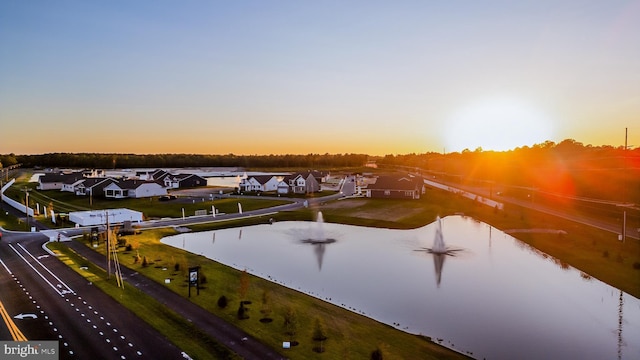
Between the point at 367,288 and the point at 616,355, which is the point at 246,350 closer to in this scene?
the point at 367,288

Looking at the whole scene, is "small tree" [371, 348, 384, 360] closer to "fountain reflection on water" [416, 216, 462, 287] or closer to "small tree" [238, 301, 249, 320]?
"small tree" [238, 301, 249, 320]

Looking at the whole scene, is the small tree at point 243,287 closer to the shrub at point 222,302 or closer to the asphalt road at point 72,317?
the shrub at point 222,302

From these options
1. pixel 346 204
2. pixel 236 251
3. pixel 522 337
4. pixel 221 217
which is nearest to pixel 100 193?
pixel 221 217

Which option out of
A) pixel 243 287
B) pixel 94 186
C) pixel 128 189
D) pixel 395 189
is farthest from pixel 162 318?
pixel 94 186

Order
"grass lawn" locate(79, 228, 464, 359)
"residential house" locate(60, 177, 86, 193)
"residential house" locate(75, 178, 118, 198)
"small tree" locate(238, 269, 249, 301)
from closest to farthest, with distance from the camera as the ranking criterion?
"grass lawn" locate(79, 228, 464, 359) → "small tree" locate(238, 269, 249, 301) → "residential house" locate(75, 178, 118, 198) → "residential house" locate(60, 177, 86, 193)

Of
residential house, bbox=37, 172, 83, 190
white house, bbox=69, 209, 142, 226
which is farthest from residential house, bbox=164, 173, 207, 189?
white house, bbox=69, 209, 142, 226

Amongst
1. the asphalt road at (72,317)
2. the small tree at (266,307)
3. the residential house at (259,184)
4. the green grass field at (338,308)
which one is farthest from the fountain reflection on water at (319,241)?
the residential house at (259,184)
